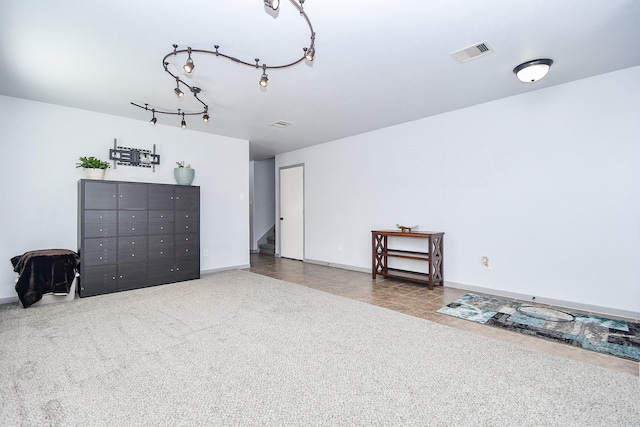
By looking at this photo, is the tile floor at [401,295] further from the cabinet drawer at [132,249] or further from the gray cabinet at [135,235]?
the cabinet drawer at [132,249]

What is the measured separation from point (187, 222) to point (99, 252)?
47.9 inches

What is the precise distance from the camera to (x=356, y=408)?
1658 mm

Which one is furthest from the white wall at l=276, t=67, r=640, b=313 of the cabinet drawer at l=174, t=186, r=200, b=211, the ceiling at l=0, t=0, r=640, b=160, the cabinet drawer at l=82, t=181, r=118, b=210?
the cabinet drawer at l=82, t=181, r=118, b=210

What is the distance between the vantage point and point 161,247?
4.57m

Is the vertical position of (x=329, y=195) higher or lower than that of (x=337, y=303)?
higher

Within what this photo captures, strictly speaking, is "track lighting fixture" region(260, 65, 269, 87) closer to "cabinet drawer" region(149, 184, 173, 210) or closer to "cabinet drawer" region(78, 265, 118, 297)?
"cabinet drawer" region(149, 184, 173, 210)

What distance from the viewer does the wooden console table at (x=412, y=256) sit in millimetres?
4276

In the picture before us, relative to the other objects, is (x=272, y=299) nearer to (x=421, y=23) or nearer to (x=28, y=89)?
(x=421, y=23)

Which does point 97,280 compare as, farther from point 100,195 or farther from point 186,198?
point 186,198

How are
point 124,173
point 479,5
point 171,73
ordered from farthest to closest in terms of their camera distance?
point 124,173
point 171,73
point 479,5

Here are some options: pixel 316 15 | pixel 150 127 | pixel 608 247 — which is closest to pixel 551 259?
pixel 608 247

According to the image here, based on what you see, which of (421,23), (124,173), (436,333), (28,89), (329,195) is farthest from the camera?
(329,195)

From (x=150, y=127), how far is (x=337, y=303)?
4060mm

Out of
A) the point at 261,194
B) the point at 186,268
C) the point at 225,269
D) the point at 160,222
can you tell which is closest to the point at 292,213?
the point at 261,194
